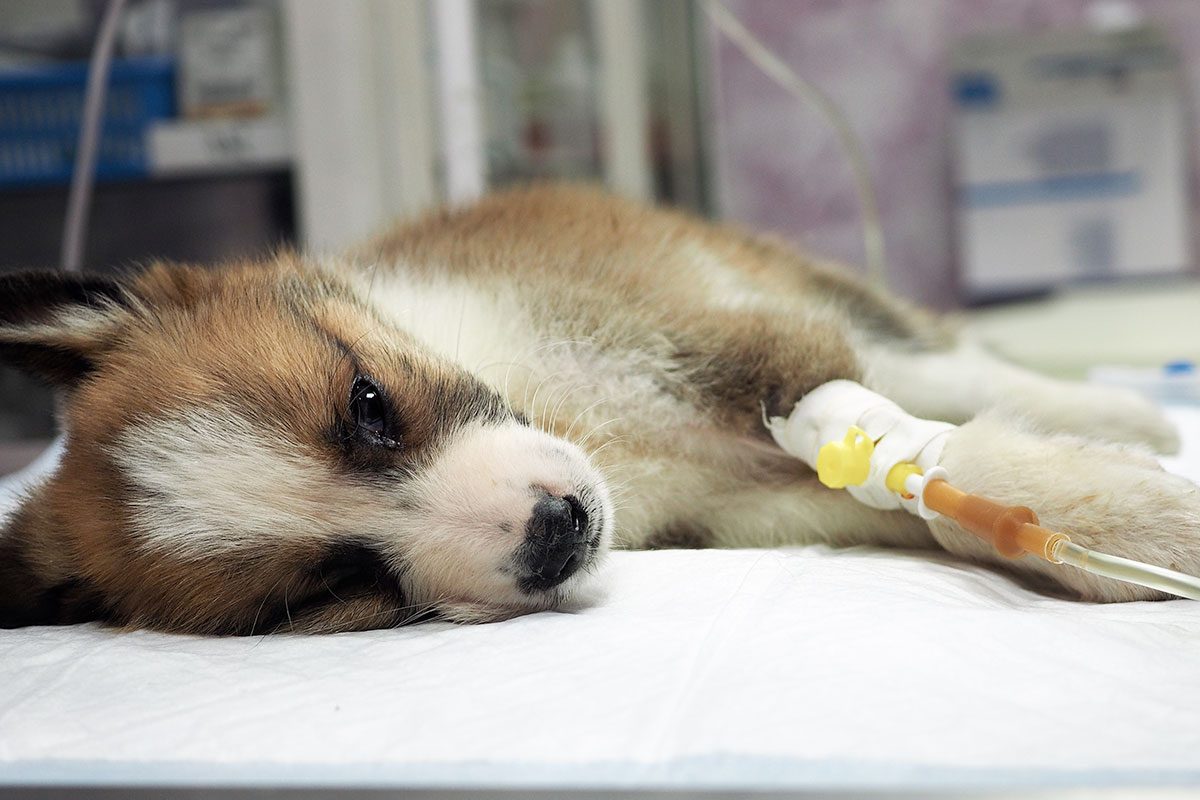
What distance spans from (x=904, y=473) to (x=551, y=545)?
1.17 ft

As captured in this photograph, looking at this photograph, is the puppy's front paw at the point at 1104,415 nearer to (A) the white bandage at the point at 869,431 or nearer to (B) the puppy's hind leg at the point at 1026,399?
(B) the puppy's hind leg at the point at 1026,399

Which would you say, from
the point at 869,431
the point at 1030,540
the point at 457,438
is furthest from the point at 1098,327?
the point at 457,438

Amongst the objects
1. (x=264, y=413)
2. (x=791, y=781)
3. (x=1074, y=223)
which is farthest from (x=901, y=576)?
(x=1074, y=223)

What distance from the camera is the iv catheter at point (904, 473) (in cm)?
88

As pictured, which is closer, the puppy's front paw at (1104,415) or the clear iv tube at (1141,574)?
the clear iv tube at (1141,574)

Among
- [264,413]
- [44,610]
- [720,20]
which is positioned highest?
[720,20]

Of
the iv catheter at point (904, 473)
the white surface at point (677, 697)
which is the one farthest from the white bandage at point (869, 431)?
the white surface at point (677, 697)

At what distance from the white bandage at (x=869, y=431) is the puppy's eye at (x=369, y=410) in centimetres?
45

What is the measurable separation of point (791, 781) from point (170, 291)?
0.95m

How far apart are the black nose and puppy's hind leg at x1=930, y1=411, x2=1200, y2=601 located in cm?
36

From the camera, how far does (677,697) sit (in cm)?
70

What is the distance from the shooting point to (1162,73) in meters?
3.74

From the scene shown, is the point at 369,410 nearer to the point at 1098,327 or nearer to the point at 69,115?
the point at 69,115

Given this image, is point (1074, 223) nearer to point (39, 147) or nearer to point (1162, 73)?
point (1162, 73)
